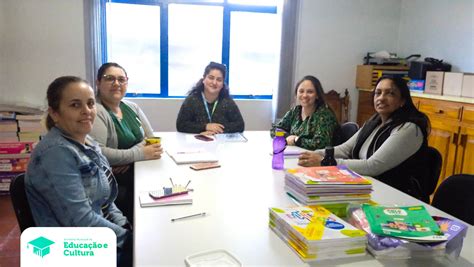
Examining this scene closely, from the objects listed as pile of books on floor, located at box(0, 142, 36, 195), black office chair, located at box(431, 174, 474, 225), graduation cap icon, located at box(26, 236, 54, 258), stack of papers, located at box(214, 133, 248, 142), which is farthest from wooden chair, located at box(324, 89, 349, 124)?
graduation cap icon, located at box(26, 236, 54, 258)

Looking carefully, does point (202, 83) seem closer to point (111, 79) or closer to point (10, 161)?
point (111, 79)

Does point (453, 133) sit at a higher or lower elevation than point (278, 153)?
lower

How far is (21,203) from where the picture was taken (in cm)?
133

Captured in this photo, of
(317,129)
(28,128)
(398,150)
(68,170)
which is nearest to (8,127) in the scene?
(28,128)

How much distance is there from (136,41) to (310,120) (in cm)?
244

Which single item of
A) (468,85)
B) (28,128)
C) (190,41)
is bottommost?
(28,128)

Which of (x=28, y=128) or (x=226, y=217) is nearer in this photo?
(x=226, y=217)

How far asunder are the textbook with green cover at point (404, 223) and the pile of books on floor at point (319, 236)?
0.06 m

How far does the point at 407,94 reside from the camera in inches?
86.2

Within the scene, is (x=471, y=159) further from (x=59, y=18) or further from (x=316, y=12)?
(x=59, y=18)

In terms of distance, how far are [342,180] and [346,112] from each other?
346cm

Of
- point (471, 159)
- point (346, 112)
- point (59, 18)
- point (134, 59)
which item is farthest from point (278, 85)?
point (59, 18)

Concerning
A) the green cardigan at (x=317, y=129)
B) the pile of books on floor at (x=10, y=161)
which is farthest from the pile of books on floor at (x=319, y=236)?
the pile of books on floor at (x=10, y=161)

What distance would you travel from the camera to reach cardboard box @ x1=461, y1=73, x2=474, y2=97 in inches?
135
